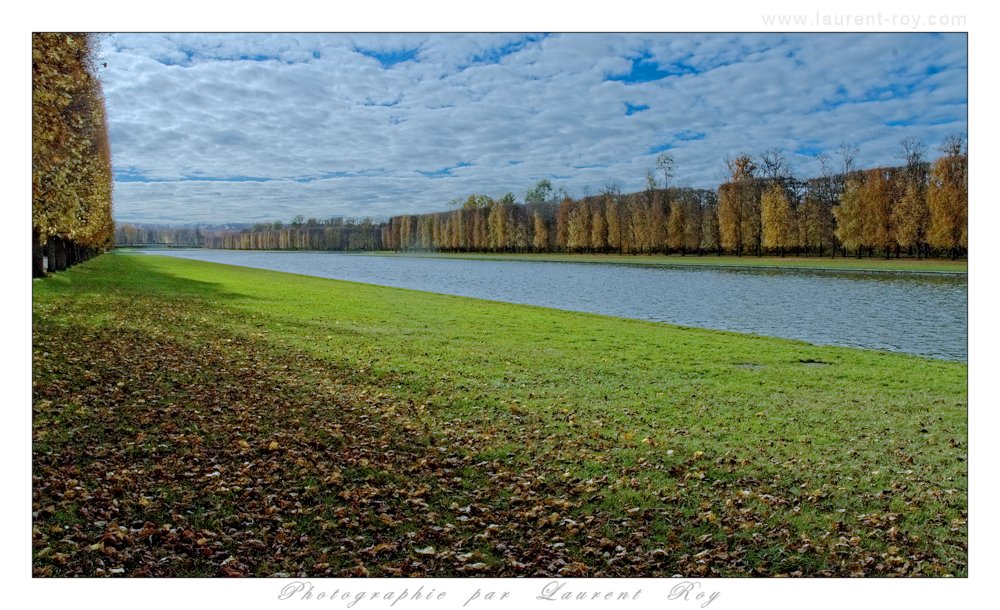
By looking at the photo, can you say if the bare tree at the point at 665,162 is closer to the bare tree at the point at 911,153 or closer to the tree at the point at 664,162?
the tree at the point at 664,162

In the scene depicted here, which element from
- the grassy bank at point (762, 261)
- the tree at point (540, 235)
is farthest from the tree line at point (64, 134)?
the tree at point (540, 235)

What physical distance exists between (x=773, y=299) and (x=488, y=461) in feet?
62.1

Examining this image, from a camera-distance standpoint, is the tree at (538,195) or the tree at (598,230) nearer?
the tree at (538,195)

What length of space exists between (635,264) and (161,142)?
38.3 m

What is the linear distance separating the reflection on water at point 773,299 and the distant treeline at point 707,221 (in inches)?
67.4

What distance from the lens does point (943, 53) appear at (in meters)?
6.55

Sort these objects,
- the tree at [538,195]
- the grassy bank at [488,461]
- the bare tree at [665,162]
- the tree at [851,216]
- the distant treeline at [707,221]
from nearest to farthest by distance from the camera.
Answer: the grassy bank at [488,461] < the bare tree at [665,162] < the distant treeline at [707,221] < the tree at [851,216] < the tree at [538,195]

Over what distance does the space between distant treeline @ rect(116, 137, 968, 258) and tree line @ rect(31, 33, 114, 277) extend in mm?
1556

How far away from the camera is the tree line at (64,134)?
8.71 meters
